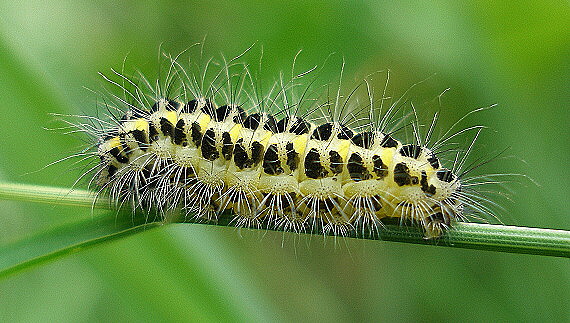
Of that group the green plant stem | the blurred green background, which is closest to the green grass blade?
the green plant stem

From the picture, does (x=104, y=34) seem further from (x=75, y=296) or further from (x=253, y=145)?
(x=253, y=145)

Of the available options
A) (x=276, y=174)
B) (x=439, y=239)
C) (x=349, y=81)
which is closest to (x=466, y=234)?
(x=439, y=239)

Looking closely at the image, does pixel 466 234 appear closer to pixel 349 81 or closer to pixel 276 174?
pixel 276 174

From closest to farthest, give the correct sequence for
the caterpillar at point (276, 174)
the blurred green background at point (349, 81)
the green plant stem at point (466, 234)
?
the green plant stem at point (466, 234)
the caterpillar at point (276, 174)
the blurred green background at point (349, 81)

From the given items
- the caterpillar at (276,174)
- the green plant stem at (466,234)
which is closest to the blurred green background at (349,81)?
the caterpillar at (276,174)

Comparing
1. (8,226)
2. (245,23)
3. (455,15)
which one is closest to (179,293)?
(8,226)

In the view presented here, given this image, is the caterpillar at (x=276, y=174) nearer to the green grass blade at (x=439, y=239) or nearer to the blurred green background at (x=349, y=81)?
the green grass blade at (x=439, y=239)
